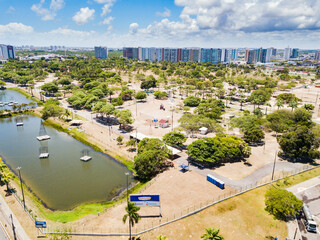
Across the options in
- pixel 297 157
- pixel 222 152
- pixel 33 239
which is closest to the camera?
pixel 33 239

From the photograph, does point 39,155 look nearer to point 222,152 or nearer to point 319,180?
point 222,152

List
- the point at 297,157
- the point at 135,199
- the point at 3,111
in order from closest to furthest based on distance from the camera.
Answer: the point at 135,199, the point at 297,157, the point at 3,111

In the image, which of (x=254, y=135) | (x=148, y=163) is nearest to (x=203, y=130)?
Answer: (x=254, y=135)

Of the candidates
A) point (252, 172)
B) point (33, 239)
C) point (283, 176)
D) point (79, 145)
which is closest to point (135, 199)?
point (33, 239)

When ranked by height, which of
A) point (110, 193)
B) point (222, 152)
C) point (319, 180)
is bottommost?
point (110, 193)

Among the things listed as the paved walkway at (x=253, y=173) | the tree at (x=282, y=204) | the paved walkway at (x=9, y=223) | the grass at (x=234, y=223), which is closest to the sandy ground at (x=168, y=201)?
the grass at (x=234, y=223)

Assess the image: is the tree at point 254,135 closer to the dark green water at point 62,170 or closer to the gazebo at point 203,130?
the gazebo at point 203,130
